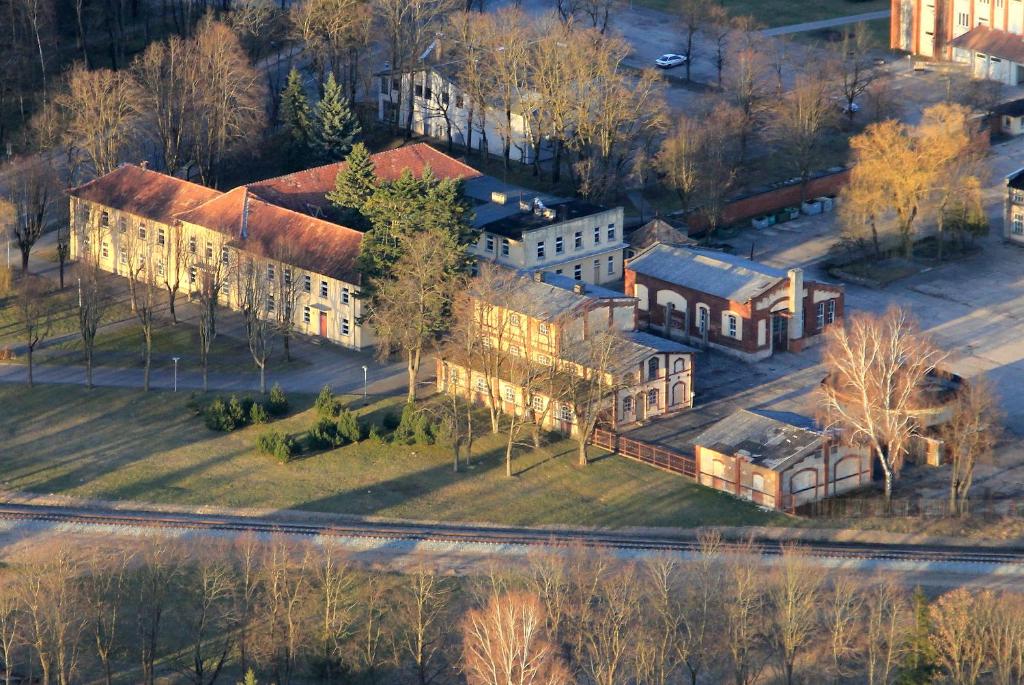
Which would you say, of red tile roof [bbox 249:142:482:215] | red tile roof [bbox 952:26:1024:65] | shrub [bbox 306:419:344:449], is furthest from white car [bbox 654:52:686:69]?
shrub [bbox 306:419:344:449]

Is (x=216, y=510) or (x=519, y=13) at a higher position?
(x=519, y=13)

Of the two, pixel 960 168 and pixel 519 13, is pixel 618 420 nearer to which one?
pixel 960 168

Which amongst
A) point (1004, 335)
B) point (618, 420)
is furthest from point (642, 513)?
point (1004, 335)

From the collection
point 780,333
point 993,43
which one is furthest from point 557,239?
point 993,43

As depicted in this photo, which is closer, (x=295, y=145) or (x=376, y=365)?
(x=376, y=365)

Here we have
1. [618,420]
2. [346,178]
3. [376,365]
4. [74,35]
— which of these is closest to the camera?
[618,420]

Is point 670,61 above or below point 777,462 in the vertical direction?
above

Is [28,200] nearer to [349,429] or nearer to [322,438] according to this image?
[322,438]
